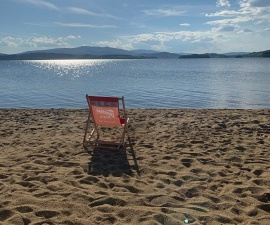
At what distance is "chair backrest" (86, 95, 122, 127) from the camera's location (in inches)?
257

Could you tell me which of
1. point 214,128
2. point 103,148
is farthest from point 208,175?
point 214,128

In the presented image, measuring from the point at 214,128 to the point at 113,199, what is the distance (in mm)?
4823

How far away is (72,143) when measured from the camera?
6773 millimetres

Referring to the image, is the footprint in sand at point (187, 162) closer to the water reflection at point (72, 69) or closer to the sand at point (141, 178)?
the sand at point (141, 178)

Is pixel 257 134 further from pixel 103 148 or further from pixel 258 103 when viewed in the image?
pixel 258 103

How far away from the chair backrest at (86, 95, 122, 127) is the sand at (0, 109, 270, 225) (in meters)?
0.67

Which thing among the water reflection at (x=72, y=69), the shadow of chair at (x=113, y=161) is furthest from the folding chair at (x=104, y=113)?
the water reflection at (x=72, y=69)

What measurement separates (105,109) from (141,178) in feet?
7.48

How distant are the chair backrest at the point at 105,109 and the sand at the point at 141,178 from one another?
26.4 inches

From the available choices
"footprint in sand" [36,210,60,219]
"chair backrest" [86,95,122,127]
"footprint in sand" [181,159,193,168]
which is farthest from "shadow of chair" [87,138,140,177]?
"footprint in sand" [36,210,60,219]

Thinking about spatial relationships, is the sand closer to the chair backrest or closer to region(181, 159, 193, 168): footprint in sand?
region(181, 159, 193, 168): footprint in sand

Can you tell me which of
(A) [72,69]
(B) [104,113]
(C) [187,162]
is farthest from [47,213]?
(A) [72,69]

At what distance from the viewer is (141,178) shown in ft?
15.6

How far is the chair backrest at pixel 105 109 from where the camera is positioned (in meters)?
6.53
